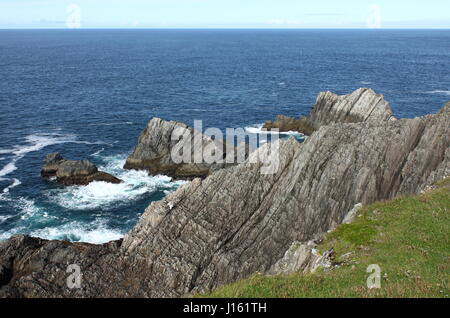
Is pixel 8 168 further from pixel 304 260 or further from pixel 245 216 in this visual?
pixel 304 260

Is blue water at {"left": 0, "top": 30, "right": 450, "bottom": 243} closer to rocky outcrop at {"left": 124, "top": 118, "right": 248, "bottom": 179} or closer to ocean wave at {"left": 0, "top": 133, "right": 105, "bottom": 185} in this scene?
ocean wave at {"left": 0, "top": 133, "right": 105, "bottom": 185}

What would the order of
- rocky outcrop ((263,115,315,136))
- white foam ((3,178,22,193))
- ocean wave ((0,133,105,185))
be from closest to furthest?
white foam ((3,178,22,193)) < ocean wave ((0,133,105,185)) < rocky outcrop ((263,115,315,136))

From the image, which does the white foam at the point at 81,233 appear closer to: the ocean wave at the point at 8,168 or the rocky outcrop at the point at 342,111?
the ocean wave at the point at 8,168

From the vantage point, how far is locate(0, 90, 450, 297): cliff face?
3559 centimetres

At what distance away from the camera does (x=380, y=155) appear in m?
43.2

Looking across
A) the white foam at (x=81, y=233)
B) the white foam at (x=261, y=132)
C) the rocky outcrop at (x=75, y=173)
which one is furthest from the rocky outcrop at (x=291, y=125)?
the white foam at (x=81, y=233)

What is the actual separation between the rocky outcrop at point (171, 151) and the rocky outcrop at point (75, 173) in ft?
19.5

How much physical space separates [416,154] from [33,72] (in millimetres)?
157744

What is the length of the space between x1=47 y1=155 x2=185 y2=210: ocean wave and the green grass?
123ft

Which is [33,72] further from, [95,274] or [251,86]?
[95,274]

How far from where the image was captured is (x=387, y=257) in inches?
864

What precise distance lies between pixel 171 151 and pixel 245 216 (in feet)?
93.6

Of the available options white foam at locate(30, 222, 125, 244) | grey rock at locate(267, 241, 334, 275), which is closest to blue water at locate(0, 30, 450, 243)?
white foam at locate(30, 222, 125, 244)

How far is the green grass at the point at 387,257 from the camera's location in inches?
702
